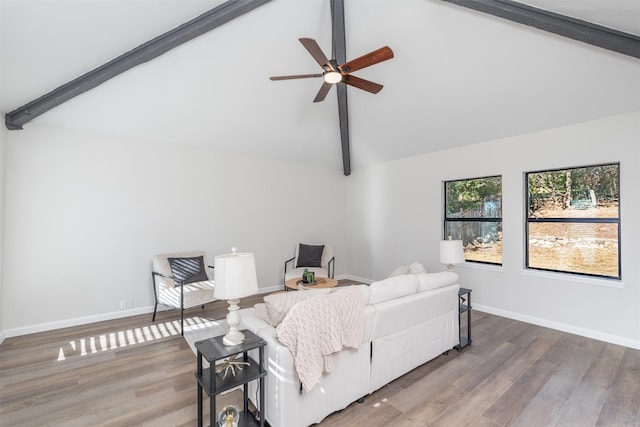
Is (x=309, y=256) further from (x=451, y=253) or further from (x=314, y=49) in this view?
(x=314, y=49)

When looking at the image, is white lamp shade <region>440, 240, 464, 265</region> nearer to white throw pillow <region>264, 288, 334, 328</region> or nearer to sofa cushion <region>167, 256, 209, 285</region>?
white throw pillow <region>264, 288, 334, 328</region>

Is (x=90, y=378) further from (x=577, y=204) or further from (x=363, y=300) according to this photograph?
(x=577, y=204)

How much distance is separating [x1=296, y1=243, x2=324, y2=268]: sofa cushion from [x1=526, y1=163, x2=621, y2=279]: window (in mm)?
3272

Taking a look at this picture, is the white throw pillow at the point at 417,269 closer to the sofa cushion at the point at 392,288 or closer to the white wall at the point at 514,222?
the sofa cushion at the point at 392,288

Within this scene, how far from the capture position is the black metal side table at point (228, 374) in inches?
66.3

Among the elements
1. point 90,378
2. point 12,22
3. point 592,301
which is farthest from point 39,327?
point 592,301

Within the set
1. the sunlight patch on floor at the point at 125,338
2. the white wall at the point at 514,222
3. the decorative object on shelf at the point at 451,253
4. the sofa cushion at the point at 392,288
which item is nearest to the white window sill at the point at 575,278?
the white wall at the point at 514,222

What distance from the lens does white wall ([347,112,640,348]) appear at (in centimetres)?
324

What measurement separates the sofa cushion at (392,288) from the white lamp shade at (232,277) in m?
0.97

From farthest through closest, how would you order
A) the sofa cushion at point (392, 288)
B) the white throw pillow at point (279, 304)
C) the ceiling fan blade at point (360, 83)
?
1. the ceiling fan blade at point (360, 83)
2. the sofa cushion at point (392, 288)
3. the white throw pillow at point (279, 304)

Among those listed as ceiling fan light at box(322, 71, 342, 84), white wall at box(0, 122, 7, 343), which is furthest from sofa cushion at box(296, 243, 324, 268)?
white wall at box(0, 122, 7, 343)

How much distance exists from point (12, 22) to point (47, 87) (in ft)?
3.07

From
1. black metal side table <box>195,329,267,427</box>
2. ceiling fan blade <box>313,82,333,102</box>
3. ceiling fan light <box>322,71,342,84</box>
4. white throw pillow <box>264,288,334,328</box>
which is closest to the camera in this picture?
black metal side table <box>195,329,267,427</box>

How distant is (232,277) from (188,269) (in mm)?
2705
